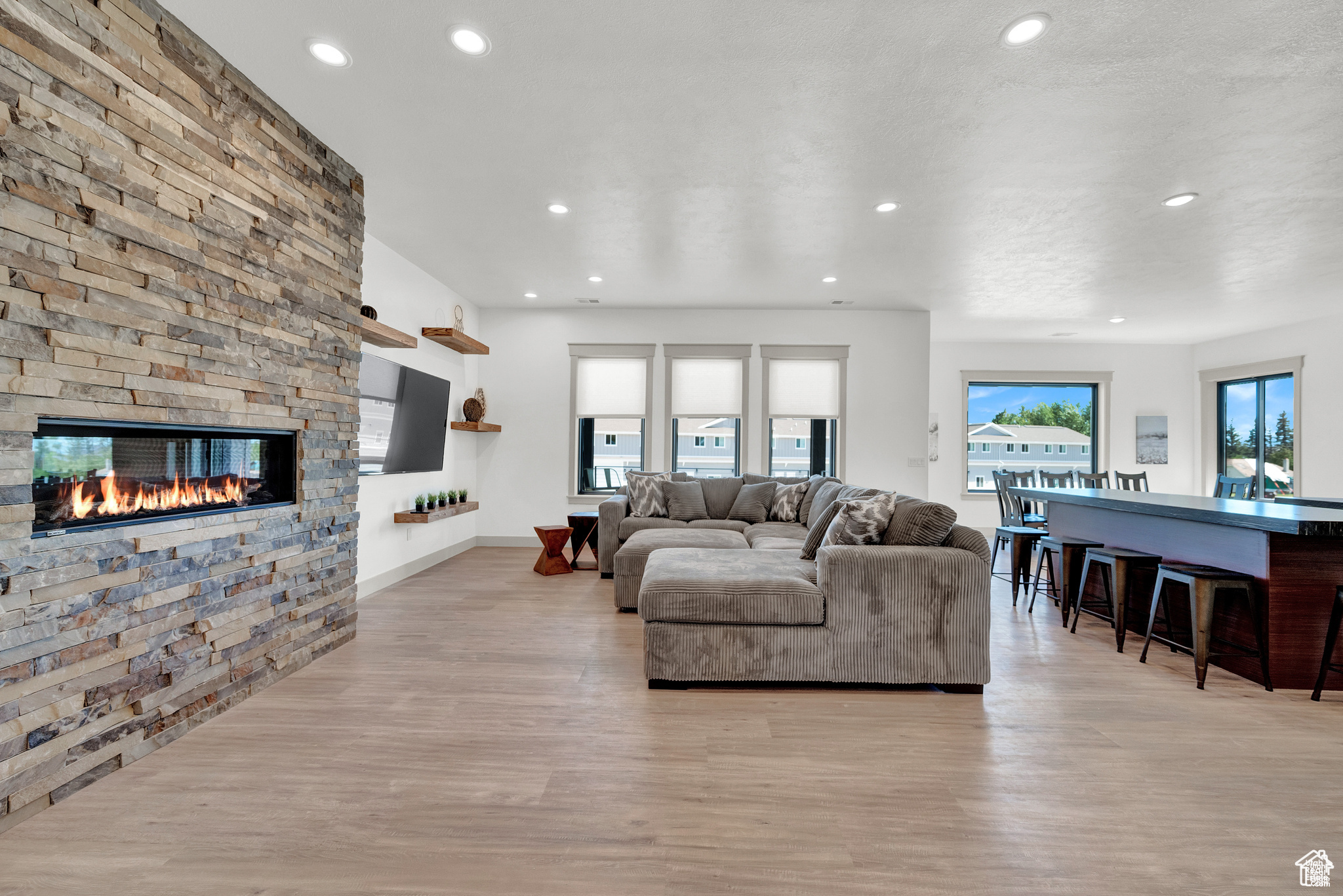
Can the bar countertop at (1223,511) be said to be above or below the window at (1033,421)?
below

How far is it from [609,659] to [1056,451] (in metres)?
8.37

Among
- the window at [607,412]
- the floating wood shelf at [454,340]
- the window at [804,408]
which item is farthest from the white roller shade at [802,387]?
the floating wood shelf at [454,340]

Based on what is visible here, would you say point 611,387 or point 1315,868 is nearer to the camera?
point 1315,868

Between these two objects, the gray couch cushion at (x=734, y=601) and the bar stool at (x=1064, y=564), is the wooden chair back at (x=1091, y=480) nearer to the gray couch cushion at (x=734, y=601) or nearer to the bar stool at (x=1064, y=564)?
the bar stool at (x=1064, y=564)

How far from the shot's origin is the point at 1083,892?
5.22ft

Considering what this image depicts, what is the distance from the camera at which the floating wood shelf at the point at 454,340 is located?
5719 mm

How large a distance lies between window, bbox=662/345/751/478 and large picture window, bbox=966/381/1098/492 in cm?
399

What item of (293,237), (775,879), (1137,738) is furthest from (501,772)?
(293,237)

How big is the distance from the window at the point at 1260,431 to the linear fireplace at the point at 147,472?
389 inches

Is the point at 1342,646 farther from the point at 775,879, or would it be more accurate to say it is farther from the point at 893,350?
the point at 893,350

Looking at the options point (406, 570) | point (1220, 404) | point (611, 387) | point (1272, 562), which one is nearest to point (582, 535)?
point (406, 570)

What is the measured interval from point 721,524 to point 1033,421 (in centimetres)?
605

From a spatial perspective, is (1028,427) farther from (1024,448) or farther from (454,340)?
(454,340)

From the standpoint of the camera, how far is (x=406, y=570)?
17.8 ft
